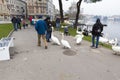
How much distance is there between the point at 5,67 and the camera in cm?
605

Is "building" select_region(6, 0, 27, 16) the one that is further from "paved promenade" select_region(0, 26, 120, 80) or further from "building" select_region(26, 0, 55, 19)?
"paved promenade" select_region(0, 26, 120, 80)

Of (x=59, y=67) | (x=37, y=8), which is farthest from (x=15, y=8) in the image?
(x=59, y=67)

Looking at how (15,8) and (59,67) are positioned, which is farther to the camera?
(15,8)

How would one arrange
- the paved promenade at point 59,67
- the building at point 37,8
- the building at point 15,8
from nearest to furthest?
the paved promenade at point 59,67 < the building at point 15,8 < the building at point 37,8

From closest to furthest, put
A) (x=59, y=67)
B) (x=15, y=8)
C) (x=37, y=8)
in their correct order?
(x=59, y=67) → (x=15, y=8) → (x=37, y=8)

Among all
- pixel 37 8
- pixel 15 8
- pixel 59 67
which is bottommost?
pixel 59 67

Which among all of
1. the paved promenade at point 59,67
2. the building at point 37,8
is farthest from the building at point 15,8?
the paved promenade at point 59,67

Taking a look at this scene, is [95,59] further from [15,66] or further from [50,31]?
[50,31]

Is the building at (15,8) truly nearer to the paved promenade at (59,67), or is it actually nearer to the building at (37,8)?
the building at (37,8)

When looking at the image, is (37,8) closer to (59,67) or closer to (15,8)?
(15,8)

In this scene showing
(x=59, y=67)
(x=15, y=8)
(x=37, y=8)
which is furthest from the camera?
(x=37, y=8)

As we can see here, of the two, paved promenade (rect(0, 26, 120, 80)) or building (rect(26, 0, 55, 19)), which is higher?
building (rect(26, 0, 55, 19))

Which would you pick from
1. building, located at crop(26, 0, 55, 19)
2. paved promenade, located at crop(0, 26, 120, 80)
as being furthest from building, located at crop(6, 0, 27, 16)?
paved promenade, located at crop(0, 26, 120, 80)

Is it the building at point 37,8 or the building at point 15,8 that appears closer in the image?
the building at point 15,8
